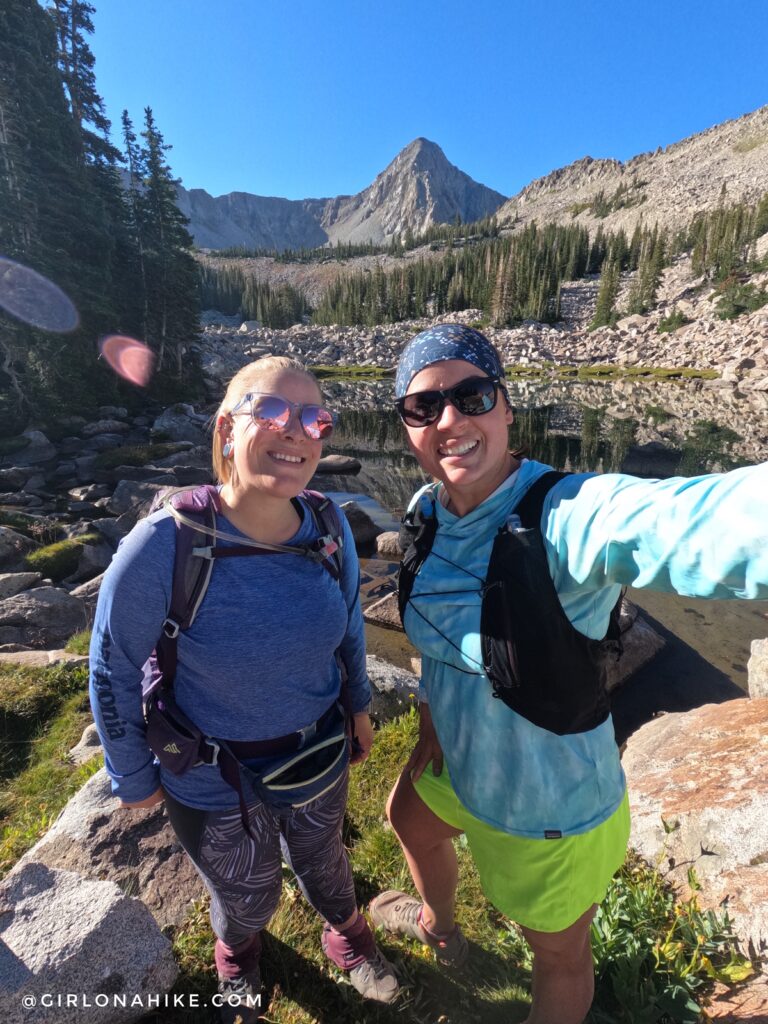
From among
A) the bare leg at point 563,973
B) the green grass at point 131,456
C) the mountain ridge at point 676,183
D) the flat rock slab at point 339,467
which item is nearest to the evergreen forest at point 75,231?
the green grass at point 131,456

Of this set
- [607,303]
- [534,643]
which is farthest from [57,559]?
[607,303]

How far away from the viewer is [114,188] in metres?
32.9

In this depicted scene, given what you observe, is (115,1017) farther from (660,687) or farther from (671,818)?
(660,687)

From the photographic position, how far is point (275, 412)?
1.98 metres

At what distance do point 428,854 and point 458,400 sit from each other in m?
2.24

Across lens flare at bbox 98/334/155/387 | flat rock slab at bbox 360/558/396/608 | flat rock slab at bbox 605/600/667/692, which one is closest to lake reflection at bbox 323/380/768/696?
flat rock slab at bbox 605/600/667/692

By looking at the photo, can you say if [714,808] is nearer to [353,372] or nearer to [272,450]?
[272,450]

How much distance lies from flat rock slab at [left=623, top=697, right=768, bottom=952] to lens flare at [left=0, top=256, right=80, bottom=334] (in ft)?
86.2

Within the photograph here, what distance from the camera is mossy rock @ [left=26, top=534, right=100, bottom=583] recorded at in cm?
976

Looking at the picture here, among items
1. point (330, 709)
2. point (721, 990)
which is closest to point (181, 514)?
point (330, 709)

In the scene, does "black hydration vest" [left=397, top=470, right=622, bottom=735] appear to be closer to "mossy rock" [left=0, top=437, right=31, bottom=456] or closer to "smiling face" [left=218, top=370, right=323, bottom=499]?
"smiling face" [left=218, top=370, right=323, bottom=499]

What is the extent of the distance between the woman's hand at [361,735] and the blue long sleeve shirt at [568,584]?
610 millimetres

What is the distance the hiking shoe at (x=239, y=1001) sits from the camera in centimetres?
232

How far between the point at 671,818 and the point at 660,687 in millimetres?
4815
